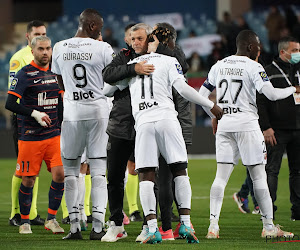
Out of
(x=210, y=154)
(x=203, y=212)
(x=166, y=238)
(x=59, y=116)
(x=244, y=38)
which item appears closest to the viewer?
(x=166, y=238)

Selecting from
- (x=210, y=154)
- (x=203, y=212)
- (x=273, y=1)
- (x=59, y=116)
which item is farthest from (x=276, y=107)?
(x=273, y=1)

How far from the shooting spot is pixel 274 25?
75.6ft

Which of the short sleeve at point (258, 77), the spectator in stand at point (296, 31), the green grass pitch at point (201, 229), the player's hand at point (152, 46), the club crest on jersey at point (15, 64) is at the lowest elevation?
the green grass pitch at point (201, 229)

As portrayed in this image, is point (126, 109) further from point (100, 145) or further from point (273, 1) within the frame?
point (273, 1)

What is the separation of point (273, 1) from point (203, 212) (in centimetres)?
1639

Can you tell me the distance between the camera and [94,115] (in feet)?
24.0

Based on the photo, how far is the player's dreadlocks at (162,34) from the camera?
22.7 feet

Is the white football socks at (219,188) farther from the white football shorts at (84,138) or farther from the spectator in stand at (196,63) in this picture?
the spectator in stand at (196,63)

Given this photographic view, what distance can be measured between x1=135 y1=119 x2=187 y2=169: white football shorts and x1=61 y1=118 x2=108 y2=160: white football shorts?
2.52 ft

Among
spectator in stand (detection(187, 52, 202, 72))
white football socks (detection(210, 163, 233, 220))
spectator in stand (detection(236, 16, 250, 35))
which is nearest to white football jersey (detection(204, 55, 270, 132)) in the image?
white football socks (detection(210, 163, 233, 220))

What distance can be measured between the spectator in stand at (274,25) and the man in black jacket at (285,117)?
1375 cm

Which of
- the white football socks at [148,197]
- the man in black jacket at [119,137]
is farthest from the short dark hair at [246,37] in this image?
the white football socks at [148,197]

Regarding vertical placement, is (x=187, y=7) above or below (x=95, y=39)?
above

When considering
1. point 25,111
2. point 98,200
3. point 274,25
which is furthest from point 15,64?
point 274,25
